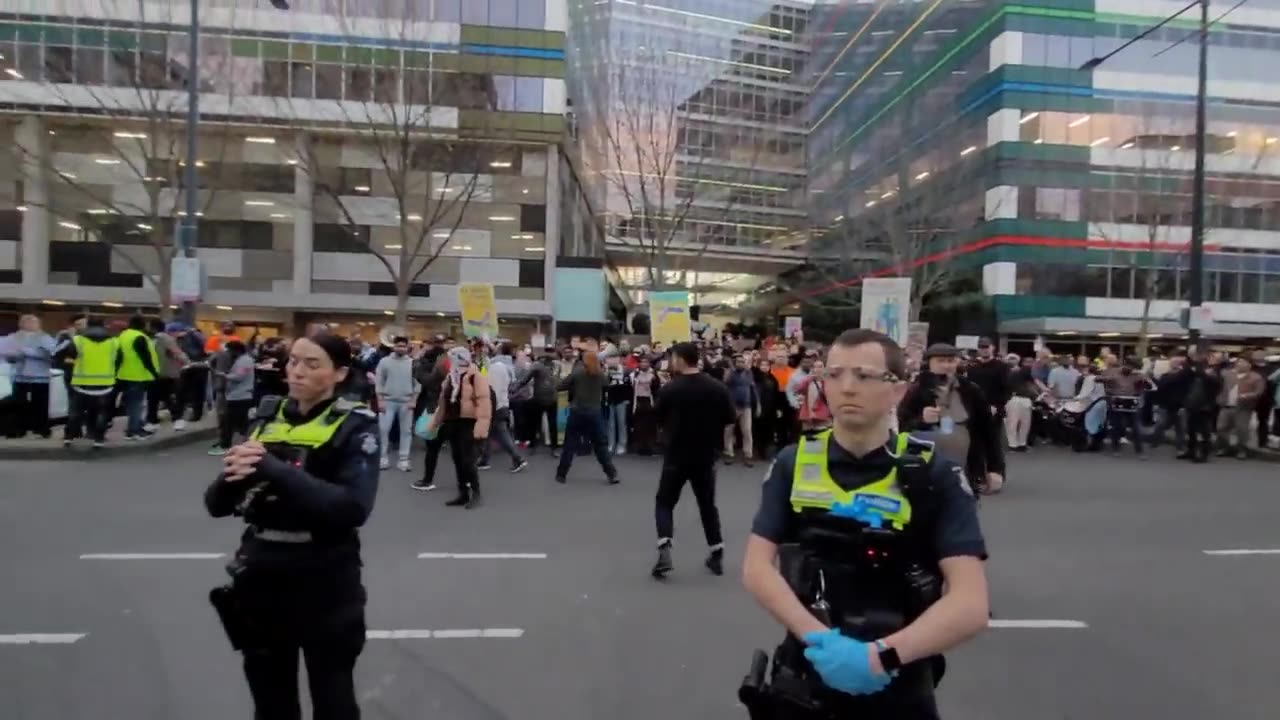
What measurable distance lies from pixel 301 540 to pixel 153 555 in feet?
15.9

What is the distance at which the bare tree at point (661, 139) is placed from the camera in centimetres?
2586

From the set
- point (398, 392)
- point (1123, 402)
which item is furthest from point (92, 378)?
point (1123, 402)

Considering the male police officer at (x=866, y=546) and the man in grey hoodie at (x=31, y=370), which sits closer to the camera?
the male police officer at (x=866, y=546)

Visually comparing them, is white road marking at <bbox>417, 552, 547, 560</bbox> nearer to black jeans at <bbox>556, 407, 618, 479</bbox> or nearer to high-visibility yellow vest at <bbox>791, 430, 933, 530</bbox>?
black jeans at <bbox>556, 407, 618, 479</bbox>

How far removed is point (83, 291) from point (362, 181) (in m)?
11.2

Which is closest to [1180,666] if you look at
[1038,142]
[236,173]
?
[236,173]

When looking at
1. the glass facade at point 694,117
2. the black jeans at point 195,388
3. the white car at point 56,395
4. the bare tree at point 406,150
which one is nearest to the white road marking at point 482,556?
the white car at point 56,395

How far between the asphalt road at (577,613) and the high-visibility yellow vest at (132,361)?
2.10 m

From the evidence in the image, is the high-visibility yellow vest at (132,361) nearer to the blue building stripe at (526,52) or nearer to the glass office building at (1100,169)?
the blue building stripe at (526,52)

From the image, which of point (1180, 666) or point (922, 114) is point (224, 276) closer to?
point (922, 114)

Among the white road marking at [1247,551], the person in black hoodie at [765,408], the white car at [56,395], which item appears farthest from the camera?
the person in black hoodie at [765,408]

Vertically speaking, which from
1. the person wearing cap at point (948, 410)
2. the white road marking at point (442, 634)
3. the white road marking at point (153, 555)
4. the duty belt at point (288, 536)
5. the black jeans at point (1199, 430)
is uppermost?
the person wearing cap at point (948, 410)

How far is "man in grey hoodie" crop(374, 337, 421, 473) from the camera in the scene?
11211 mm

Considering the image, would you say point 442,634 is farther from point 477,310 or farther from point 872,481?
point 477,310
